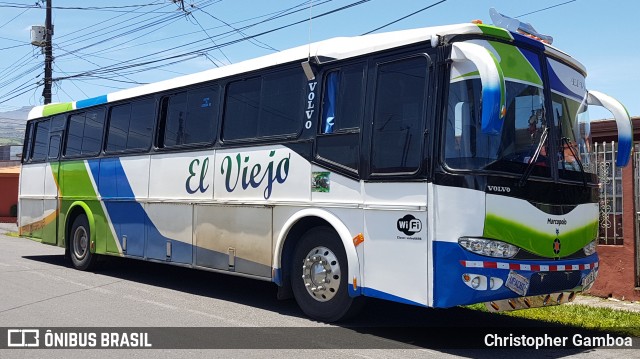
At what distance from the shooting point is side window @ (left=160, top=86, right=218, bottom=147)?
33.7ft

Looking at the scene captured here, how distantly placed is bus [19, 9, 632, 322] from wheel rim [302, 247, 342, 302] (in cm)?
2

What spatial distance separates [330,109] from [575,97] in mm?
2863

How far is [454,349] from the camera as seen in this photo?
6.93 metres

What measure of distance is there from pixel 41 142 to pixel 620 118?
12.1 m

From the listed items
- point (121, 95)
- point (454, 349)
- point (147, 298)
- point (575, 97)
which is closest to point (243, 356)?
point (454, 349)

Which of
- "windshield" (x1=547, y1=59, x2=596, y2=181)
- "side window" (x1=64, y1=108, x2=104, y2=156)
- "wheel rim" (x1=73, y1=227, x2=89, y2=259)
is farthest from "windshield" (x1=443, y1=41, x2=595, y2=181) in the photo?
"wheel rim" (x1=73, y1=227, x2=89, y2=259)

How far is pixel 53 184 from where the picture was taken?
1444 centimetres

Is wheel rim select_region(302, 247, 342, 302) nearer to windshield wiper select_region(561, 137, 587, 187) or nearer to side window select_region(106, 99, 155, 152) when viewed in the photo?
windshield wiper select_region(561, 137, 587, 187)

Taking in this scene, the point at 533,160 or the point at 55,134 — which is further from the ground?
the point at 55,134

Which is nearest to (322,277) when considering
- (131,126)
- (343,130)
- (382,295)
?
(382,295)

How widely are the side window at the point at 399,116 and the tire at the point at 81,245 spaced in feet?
25.6

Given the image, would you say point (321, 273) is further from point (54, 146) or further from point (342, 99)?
point (54, 146)

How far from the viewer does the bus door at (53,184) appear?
14.3 meters

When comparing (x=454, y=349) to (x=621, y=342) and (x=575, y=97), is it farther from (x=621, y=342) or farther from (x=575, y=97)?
(x=575, y=97)
